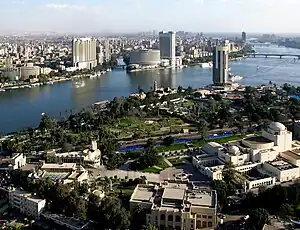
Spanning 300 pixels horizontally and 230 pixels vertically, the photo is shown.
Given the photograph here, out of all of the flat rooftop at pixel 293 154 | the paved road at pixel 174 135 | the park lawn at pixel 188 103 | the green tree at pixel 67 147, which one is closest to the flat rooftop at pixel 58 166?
the green tree at pixel 67 147

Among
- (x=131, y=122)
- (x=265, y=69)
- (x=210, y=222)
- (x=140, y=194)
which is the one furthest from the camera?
(x=265, y=69)

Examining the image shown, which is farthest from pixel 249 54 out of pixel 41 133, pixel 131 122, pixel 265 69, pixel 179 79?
pixel 41 133

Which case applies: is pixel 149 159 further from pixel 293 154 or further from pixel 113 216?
pixel 293 154

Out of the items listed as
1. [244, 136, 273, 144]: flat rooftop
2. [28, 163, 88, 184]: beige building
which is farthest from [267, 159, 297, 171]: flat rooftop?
[28, 163, 88, 184]: beige building

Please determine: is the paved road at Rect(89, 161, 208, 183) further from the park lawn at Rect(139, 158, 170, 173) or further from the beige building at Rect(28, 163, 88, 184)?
the beige building at Rect(28, 163, 88, 184)

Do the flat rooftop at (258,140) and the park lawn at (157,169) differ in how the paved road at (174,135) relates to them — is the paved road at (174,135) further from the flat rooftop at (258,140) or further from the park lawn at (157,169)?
the flat rooftop at (258,140)

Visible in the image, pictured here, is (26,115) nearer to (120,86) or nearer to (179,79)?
(120,86)

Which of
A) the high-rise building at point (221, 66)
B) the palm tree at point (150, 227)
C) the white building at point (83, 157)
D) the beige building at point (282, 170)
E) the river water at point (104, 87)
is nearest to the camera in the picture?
the palm tree at point (150, 227)
